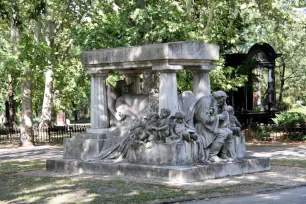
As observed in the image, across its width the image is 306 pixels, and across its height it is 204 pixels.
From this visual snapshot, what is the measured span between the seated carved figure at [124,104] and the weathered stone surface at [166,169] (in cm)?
153

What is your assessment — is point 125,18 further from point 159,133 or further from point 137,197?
point 137,197

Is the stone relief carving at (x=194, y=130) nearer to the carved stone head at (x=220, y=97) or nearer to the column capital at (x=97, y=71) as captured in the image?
the carved stone head at (x=220, y=97)

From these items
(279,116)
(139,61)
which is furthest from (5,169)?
(279,116)

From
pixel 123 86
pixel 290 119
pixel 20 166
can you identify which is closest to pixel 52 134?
pixel 290 119

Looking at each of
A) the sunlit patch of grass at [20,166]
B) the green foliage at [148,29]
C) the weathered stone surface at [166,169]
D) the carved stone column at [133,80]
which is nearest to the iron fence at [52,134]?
the green foliage at [148,29]

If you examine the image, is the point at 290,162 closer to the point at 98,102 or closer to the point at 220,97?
the point at 220,97

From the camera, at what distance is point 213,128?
13.9 meters

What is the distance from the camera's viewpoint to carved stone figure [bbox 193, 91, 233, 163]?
1391 cm

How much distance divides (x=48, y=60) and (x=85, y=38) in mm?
4215

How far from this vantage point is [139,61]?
1452 cm

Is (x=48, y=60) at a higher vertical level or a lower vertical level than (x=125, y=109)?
higher

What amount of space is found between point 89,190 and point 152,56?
390cm

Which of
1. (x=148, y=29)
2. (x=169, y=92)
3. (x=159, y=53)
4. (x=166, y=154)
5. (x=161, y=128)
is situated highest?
(x=148, y=29)

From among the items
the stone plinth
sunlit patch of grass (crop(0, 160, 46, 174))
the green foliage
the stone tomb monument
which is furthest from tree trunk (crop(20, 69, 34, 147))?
the stone plinth
